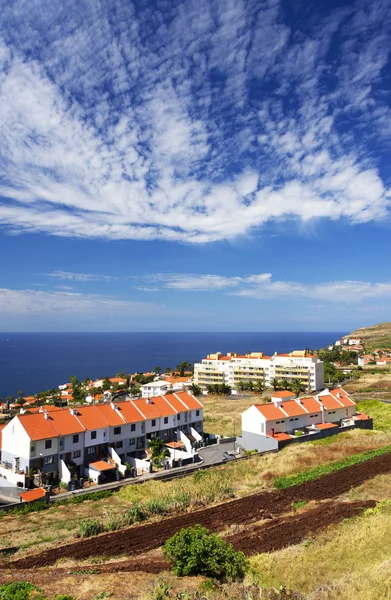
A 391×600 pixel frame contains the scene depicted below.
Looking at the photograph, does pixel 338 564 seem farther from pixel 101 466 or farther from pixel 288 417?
pixel 288 417

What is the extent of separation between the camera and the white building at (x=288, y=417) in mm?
51062

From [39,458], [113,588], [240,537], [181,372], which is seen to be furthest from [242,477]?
[181,372]

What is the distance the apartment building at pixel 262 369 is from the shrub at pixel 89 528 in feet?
280

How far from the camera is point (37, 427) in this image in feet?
133

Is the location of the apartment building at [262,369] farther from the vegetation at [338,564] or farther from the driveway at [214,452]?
the vegetation at [338,564]

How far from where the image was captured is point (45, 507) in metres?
33.2

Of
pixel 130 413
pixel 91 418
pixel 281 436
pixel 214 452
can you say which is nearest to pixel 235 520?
pixel 214 452

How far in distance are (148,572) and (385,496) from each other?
64.9ft

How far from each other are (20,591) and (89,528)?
38.3ft

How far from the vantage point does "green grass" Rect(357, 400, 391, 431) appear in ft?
201

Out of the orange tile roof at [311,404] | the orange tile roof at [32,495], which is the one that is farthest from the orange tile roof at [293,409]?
the orange tile roof at [32,495]

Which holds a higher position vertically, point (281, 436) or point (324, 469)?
point (281, 436)

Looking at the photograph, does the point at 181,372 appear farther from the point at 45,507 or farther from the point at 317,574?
the point at 317,574

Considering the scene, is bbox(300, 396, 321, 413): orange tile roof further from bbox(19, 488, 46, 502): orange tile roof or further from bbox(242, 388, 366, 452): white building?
bbox(19, 488, 46, 502): orange tile roof
